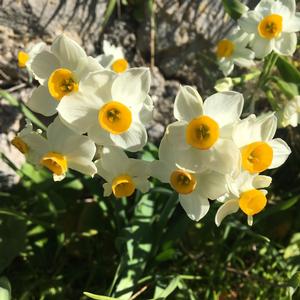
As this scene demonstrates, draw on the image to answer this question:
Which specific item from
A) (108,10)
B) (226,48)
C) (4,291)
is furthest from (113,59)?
(4,291)

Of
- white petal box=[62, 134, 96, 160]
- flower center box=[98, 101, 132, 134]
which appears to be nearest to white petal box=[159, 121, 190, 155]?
flower center box=[98, 101, 132, 134]

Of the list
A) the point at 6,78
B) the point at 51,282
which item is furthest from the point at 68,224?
the point at 6,78

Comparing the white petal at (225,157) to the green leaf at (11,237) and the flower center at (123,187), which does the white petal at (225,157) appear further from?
the green leaf at (11,237)

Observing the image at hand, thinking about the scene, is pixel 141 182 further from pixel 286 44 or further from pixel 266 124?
pixel 286 44

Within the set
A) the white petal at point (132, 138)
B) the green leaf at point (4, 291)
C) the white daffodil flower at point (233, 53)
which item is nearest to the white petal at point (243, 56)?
the white daffodil flower at point (233, 53)

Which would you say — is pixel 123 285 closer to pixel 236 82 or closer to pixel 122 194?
pixel 122 194

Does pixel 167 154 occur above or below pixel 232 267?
above
